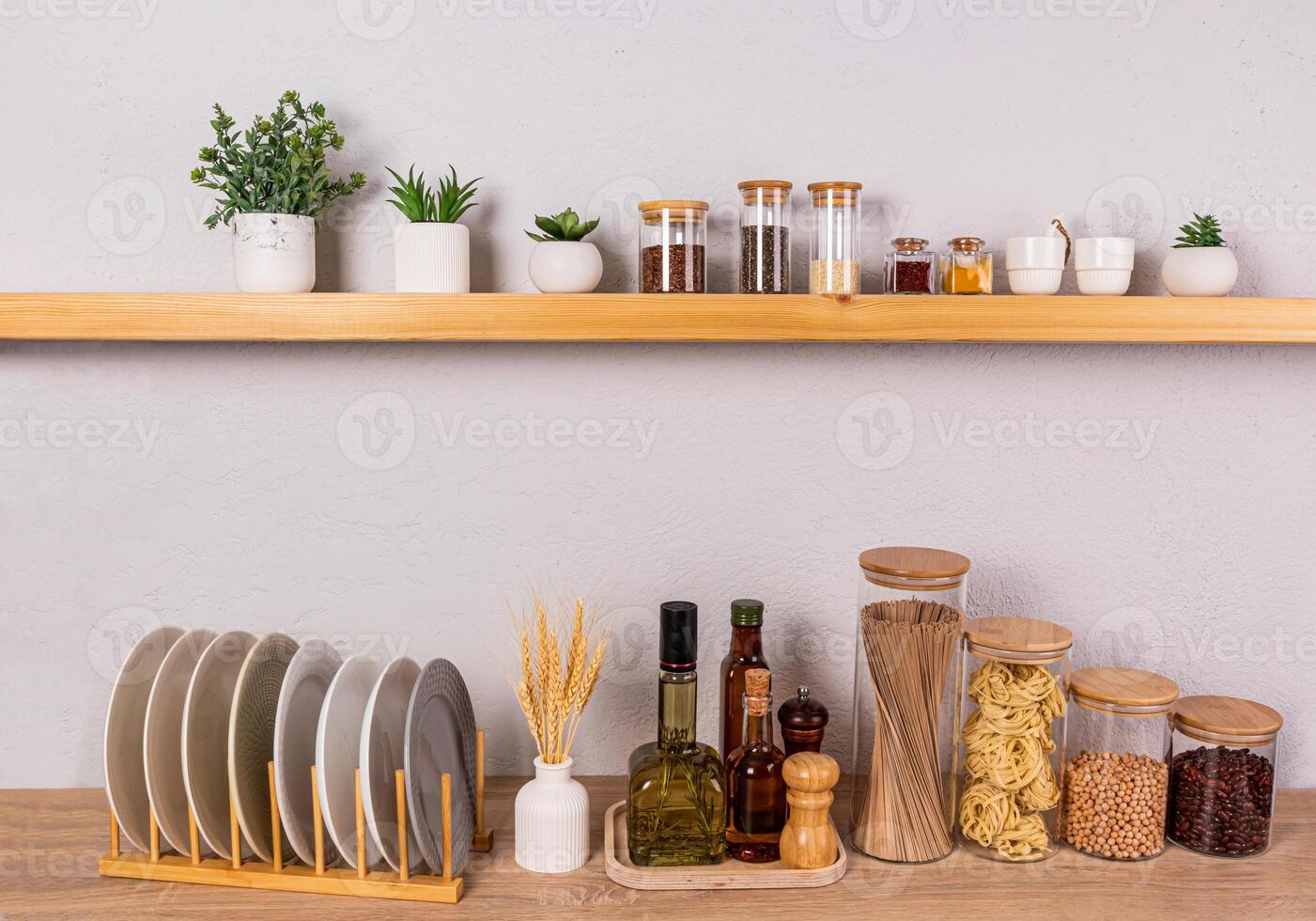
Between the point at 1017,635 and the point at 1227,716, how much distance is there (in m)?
0.27

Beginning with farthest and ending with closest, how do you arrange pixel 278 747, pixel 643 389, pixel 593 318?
pixel 643 389 < pixel 593 318 < pixel 278 747

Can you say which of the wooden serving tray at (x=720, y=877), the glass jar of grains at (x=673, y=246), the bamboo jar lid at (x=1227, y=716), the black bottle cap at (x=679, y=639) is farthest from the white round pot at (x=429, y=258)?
the bamboo jar lid at (x=1227, y=716)

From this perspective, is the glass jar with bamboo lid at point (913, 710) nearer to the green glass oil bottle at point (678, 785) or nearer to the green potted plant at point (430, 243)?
the green glass oil bottle at point (678, 785)

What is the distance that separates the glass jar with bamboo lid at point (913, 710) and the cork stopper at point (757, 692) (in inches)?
4.8

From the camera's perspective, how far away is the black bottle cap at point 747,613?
3.71 ft

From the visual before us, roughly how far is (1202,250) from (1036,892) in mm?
724

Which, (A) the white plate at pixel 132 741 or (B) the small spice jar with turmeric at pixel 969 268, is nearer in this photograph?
(A) the white plate at pixel 132 741

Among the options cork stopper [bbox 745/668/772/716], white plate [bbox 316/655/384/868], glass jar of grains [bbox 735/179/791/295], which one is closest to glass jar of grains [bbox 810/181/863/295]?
glass jar of grains [bbox 735/179/791/295]

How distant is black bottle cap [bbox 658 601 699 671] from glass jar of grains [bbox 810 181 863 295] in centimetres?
39

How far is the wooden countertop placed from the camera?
3.27 ft

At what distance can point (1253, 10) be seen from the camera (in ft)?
4.06

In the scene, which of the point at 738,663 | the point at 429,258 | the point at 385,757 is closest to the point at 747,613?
the point at 738,663

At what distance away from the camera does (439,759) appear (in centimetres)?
108

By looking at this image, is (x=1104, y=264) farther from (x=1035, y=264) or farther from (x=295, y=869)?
(x=295, y=869)
